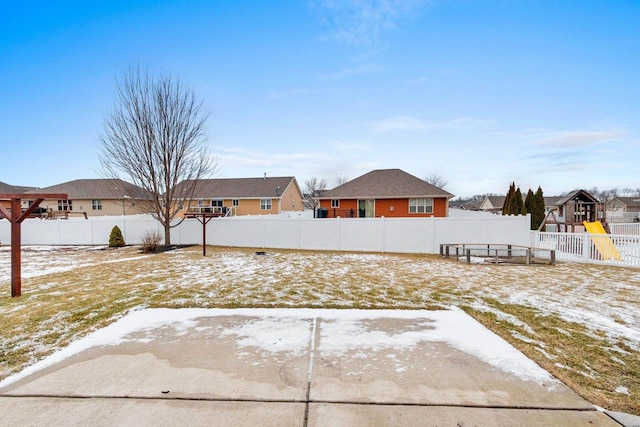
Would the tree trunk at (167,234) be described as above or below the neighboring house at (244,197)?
below

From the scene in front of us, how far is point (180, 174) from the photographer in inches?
594

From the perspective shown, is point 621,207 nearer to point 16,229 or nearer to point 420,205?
point 420,205

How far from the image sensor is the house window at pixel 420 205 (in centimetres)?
2098

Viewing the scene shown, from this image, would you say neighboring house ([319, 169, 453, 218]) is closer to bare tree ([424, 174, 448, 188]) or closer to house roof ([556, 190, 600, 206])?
house roof ([556, 190, 600, 206])

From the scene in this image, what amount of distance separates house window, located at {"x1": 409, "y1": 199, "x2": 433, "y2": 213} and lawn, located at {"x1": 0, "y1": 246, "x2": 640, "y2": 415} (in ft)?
33.7

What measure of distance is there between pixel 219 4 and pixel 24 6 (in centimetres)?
675

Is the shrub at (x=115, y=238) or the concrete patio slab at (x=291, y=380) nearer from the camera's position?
the concrete patio slab at (x=291, y=380)

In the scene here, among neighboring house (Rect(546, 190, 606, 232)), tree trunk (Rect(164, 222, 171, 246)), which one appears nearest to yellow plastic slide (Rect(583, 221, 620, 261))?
neighboring house (Rect(546, 190, 606, 232))

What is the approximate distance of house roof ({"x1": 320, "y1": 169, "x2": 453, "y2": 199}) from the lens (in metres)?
21.0

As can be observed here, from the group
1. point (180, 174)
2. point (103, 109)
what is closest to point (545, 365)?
point (180, 174)

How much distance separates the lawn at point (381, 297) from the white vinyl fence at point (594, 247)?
1.03 meters

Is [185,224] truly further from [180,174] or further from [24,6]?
[24,6]

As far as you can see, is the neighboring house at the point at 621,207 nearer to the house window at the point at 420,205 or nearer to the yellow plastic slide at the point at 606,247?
the house window at the point at 420,205

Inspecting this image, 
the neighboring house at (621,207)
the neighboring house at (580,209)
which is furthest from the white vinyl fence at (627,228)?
the neighboring house at (621,207)
